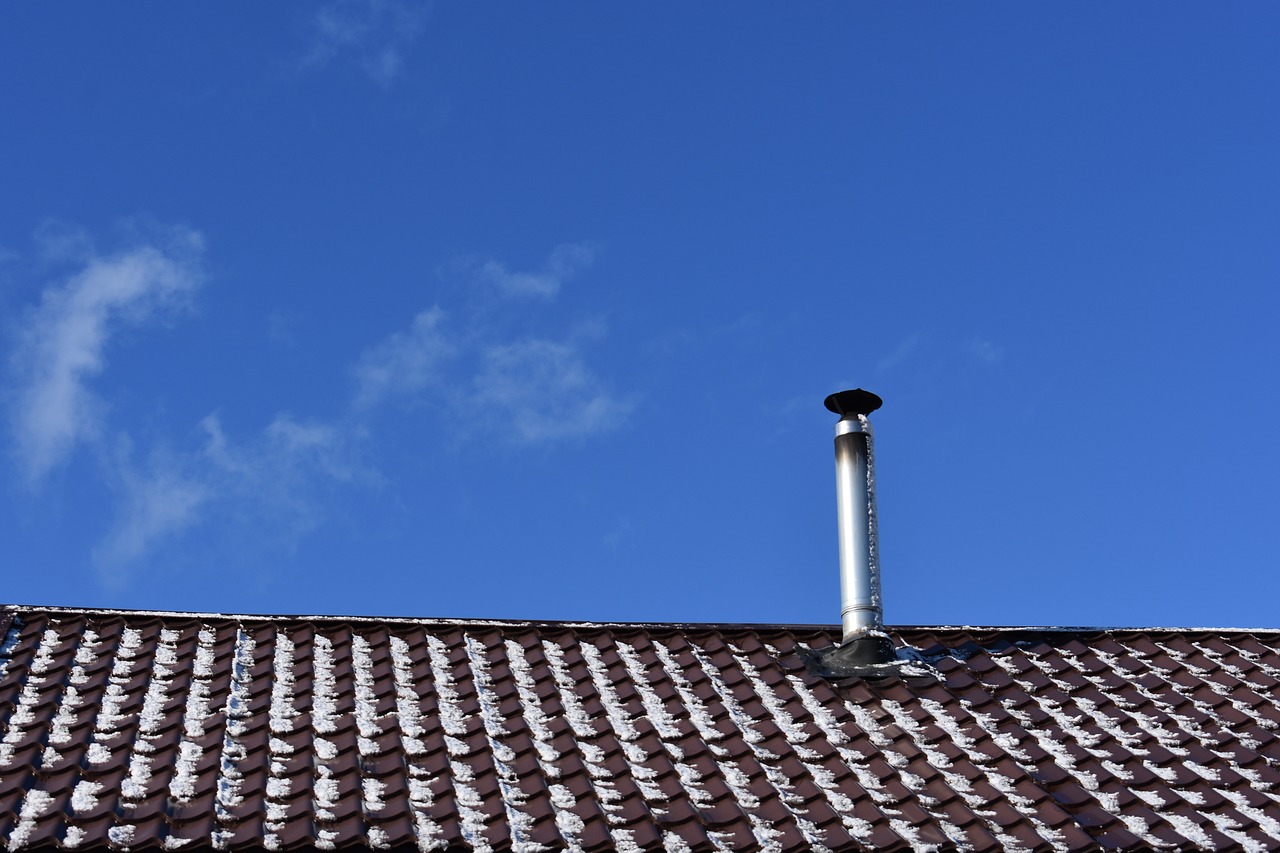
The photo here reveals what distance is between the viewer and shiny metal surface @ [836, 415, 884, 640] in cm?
909

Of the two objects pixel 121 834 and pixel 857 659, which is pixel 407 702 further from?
pixel 857 659

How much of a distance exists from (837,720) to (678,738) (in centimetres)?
94

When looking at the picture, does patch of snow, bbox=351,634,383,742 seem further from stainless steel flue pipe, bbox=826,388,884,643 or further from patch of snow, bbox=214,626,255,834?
stainless steel flue pipe, bbox=826,388,884,643

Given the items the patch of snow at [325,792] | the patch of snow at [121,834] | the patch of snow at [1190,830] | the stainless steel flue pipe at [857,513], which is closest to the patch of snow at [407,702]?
the patch of snow at [325,792]

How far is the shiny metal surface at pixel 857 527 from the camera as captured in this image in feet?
29.8

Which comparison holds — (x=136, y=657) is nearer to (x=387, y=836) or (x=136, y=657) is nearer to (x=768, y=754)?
(x=387, y=836)

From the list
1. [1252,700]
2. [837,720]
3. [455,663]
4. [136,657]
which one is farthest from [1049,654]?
[136,657]

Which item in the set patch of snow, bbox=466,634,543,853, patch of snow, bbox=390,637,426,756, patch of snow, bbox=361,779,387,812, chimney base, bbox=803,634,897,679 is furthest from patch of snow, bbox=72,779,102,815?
chimney base, bbox=803,634,897,679

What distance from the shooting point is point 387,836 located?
6.24 metres

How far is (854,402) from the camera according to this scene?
979cm

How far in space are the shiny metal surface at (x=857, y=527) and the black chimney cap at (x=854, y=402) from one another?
0.05 meters

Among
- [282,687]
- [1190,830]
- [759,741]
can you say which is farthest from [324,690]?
[1190,830]

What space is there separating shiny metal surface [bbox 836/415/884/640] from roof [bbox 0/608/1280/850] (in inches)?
13.9

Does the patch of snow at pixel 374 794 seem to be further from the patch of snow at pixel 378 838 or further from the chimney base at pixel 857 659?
the chimney base at pixel 857 659
